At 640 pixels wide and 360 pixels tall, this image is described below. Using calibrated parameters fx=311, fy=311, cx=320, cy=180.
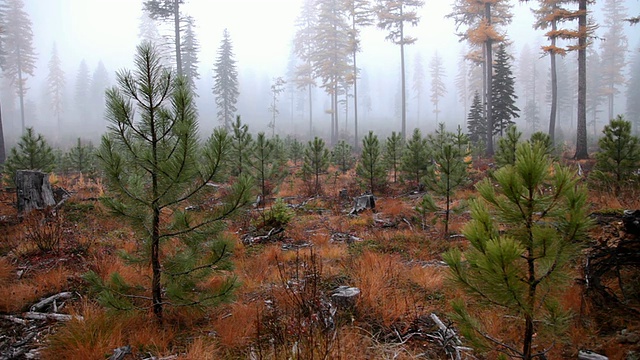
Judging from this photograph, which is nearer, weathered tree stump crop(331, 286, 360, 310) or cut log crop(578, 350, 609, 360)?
cut log crop(578, 350, 609, 360)

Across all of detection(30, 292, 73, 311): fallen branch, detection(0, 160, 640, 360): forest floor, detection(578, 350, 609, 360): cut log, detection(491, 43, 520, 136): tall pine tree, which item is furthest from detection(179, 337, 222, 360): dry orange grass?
detection(491, 43, 520, 136): tall pine tree

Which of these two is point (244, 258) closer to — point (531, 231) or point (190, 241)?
point (190, 241)

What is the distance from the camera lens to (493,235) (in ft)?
5.82

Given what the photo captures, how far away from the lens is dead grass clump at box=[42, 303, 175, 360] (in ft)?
8.40

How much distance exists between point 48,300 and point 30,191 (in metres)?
5.01

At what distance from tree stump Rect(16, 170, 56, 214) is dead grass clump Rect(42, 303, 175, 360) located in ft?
19.3

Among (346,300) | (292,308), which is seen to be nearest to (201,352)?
(292,308)

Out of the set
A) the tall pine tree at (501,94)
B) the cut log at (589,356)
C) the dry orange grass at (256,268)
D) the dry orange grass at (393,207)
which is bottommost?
the dry orange grass at (256,268)

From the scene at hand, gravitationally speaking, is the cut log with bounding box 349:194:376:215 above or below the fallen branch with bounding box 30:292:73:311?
above

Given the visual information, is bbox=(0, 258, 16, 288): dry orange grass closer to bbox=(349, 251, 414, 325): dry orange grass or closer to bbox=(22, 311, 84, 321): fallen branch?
bbox=(22, 311, 84, 321): fallen branch

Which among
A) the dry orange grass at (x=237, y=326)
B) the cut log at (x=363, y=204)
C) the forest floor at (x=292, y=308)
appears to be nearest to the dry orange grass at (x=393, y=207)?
the cut log at (x=363, y=204)

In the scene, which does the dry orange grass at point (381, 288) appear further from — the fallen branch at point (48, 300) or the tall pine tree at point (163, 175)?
the fallen branch at point (48, 300)

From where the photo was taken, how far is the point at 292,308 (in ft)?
10.6

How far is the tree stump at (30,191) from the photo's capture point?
704 centimetres
